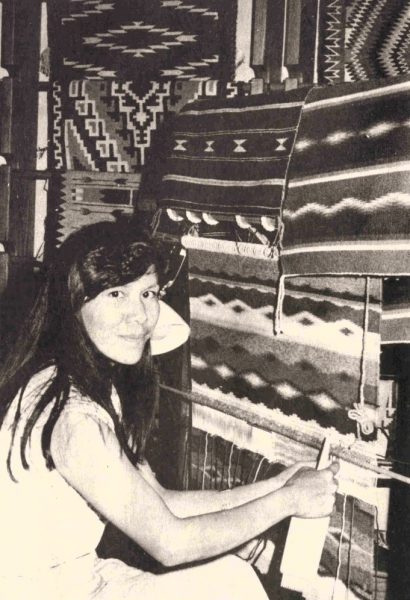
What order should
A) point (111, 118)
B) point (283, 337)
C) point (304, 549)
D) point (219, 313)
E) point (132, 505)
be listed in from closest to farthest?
point (132, 505) → point (304, 549) → point (283, 337) → point (219, 313) → point (111, 118)

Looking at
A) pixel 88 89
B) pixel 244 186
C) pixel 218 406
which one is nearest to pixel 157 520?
pixel 218 406

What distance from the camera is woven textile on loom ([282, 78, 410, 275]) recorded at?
925 millimetres

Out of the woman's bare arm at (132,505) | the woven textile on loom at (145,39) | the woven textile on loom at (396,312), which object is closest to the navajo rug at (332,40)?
the woven textile on loom at (145,39)

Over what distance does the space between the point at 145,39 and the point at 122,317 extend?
0.65 metres

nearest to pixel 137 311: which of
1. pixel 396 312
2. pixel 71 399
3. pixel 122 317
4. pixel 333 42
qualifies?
pixel 122 317

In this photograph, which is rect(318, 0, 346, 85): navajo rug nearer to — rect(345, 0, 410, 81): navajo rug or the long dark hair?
rect(345, 0, 410, 81): navajo rug

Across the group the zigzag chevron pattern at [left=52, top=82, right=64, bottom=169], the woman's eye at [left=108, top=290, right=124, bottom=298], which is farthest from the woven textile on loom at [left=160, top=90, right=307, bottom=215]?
the zigzag chevron pattern at [left=52, top=82, right=64, bottom=169]

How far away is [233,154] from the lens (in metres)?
1.19

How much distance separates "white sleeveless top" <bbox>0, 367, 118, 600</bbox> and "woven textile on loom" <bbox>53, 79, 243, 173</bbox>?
0.57 m

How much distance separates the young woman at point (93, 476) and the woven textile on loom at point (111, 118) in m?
0.31

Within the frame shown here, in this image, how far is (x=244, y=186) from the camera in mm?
1160

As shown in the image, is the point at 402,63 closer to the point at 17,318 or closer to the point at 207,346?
the point at 207,346

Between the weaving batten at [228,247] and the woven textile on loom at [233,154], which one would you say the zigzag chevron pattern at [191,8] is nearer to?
the woven textile on loom at [233,154]

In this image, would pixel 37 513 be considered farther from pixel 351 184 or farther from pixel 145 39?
pixel 145 39
